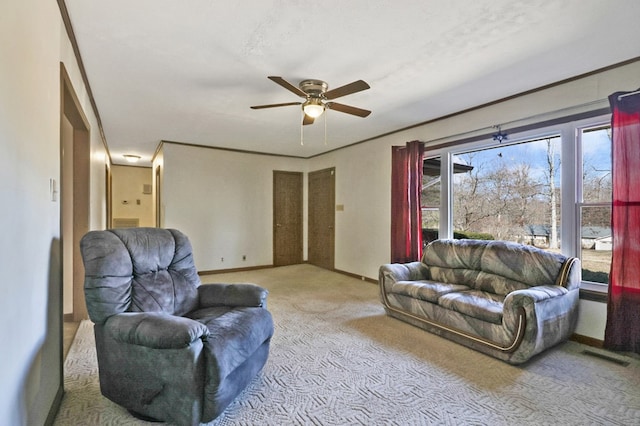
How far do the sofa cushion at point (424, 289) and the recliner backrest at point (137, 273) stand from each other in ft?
7.13

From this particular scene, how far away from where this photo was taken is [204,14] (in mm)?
2107

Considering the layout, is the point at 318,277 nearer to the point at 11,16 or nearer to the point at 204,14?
the point at 204,14

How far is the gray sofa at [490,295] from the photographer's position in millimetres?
2557

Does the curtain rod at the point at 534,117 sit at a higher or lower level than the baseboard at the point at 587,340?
higher

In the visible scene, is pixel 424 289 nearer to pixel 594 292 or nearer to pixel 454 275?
pixel 454 275

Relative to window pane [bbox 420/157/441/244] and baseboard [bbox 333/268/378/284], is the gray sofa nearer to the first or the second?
window pane [bbox 420/157/441/244]

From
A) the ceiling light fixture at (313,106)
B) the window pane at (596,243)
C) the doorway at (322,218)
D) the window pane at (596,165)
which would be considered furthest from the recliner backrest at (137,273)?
the doorway at (322,218)

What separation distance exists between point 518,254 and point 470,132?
5.46 feet

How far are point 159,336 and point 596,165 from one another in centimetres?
398

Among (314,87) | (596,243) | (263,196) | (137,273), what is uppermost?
(314,87)

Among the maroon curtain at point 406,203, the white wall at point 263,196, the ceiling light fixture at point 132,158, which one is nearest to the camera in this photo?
the maroon curtain at point 406,203

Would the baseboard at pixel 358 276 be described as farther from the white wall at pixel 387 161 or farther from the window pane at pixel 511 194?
the window pane at pixel 511 194

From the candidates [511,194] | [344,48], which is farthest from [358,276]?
[344,48]

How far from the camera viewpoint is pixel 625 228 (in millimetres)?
2703
